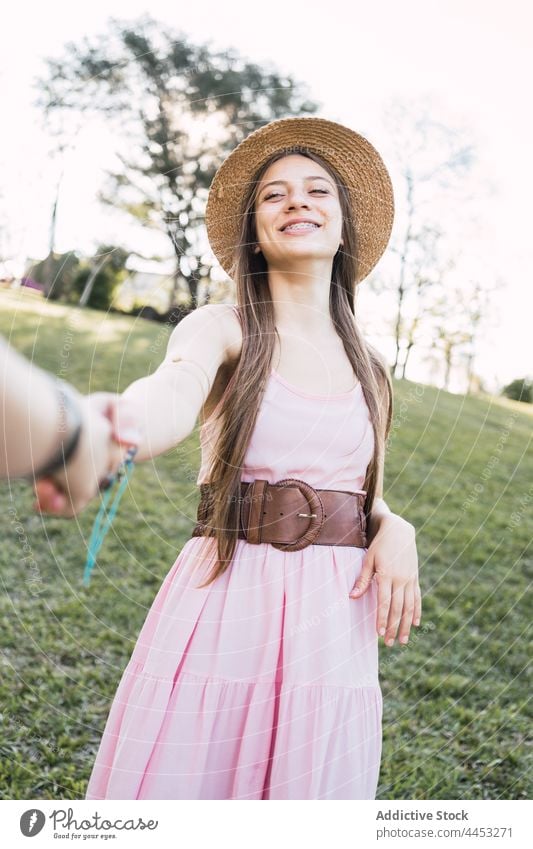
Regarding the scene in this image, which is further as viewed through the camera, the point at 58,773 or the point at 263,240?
the point at 58,773

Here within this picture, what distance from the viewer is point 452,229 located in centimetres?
176

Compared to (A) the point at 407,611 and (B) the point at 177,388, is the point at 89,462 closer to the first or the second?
(B) the point at 177,388

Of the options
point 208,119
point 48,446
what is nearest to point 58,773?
point 48,446

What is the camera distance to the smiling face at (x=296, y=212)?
1.07 m

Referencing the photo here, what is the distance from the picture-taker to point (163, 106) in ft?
6.57

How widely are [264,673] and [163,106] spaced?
1529 mm

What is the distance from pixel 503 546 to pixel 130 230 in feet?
7.29

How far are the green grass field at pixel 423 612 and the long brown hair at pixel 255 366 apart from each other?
18.4 inches

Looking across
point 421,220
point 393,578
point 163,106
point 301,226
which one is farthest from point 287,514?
point 163,106

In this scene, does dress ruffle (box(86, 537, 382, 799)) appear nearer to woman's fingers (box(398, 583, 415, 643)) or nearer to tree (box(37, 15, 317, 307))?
woman's fingers (box(398, 583, 415, 643))

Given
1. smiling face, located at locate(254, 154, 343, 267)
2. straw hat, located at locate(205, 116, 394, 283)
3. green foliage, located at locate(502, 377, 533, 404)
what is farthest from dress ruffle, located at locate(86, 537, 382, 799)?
green foliage, located at locate(502, 377, 533, 404)

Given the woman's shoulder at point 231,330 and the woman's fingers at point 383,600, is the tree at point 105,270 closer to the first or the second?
the woman's shoulder at point 231,330
